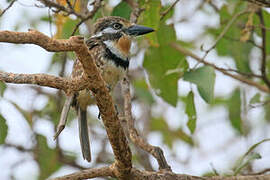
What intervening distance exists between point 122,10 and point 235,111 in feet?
3.70

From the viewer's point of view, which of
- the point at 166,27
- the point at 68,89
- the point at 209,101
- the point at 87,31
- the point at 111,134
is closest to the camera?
the point at 68,89

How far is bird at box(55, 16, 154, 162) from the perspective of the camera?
3014 millimetres

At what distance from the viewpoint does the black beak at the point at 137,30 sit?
118 inches

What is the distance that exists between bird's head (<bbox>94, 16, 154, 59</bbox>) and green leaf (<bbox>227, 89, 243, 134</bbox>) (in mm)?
1006

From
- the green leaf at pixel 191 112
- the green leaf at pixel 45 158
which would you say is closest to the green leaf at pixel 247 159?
the green leaf at pixel 191 112

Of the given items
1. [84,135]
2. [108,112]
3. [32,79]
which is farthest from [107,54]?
[32,79]

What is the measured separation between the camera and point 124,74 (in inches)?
120

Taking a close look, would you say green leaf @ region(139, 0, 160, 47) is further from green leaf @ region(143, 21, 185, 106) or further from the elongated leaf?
the elongated leaf

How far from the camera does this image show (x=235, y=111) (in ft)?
12.4

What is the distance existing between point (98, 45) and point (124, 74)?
0.24 meters

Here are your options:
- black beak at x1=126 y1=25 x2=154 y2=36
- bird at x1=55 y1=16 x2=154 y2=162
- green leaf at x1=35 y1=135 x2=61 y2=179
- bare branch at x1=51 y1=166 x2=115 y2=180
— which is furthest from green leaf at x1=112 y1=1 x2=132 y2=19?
bare branch at x1=51 y1=166 x2=115 y2=180

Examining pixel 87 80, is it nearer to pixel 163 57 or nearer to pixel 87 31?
pixel 163 57

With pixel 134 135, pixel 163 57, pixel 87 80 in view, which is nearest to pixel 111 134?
pixel 87 80

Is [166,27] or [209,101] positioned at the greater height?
[166,27]
